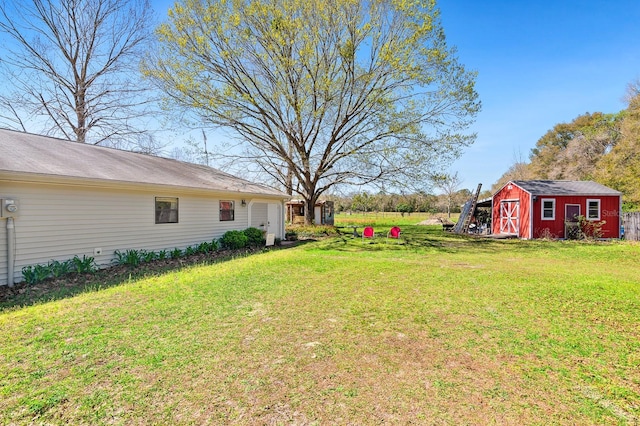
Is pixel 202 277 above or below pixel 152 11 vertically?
below

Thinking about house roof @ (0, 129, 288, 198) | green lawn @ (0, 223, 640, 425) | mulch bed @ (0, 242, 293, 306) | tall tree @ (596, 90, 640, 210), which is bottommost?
mulch bed @ (0, 242, 293, 306)

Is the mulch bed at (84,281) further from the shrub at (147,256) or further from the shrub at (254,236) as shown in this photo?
the shrub at (254,236)

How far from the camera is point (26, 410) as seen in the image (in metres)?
2.23

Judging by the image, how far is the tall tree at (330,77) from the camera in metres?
13.6

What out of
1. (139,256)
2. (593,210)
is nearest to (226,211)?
(139,256)

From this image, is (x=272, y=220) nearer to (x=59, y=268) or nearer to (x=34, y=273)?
(x=59, y=268)

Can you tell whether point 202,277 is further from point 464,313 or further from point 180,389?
point 464,313

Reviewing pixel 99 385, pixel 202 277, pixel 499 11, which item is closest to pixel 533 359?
pixel 99 385

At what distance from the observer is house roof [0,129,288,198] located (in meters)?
6.46

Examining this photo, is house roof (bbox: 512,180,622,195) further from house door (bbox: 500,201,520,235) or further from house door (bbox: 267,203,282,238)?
house door (bbox: 267,203,282,238)

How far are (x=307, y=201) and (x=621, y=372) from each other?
15.6 meters

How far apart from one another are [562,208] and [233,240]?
16.1 metres

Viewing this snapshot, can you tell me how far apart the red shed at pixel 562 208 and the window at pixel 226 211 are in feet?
47.6

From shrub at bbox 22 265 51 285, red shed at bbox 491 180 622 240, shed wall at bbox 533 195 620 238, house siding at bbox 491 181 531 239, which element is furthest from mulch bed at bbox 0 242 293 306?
shed wall at bbox 533 195 620 238
